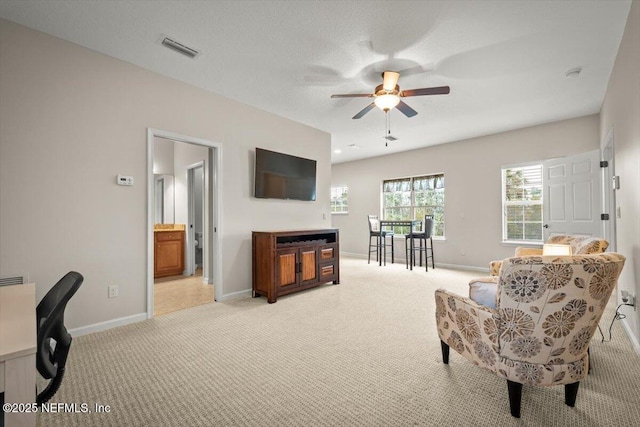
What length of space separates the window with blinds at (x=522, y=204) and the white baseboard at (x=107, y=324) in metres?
5.94

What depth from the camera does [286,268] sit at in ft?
12.8

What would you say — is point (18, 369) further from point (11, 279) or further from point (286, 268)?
point (286, 268)

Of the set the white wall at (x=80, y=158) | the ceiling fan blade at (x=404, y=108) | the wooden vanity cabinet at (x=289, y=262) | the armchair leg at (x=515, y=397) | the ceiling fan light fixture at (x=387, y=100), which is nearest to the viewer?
the armchair leg at (x=515, y=397)

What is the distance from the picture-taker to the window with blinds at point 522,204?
17.0 feet

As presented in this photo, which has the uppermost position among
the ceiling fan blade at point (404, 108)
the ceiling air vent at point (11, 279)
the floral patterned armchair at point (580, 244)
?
the ceiling fan blade at point (404, 108)

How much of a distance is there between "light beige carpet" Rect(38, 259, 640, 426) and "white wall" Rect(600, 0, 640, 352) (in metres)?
0.54

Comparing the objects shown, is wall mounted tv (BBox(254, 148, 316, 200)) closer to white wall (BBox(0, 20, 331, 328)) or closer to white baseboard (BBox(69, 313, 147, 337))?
white wall (BBox(0, 20, 331, 328))

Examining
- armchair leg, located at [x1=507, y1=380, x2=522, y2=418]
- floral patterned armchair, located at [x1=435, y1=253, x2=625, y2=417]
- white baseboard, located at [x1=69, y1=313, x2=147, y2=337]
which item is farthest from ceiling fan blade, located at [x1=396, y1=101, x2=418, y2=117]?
white baseboard, located at [x1=69, y1=313, x2=147, y2=337]

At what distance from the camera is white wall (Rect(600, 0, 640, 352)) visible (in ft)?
7.22

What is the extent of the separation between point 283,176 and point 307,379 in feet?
10.1

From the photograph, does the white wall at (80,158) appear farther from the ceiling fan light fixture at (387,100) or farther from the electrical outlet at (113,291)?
the ceiling fan light fixture at (387,100)

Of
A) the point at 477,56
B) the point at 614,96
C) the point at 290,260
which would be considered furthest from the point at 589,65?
the point at 290,260

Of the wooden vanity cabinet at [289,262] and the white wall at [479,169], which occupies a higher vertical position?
the white wall at [479,169]

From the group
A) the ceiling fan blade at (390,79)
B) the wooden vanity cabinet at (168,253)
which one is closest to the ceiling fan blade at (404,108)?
the ceiling fan blade at (390,79)
